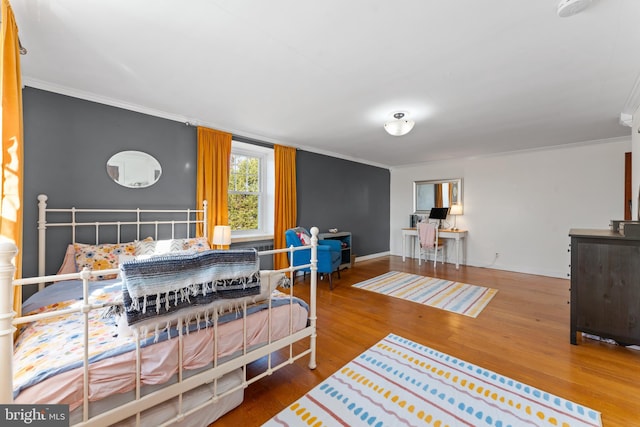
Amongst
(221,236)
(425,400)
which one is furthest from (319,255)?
(425,400)

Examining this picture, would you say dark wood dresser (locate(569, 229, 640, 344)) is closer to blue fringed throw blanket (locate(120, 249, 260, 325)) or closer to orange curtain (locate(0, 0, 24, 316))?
blue fringed throw blanket (locate(120, 249, 260, 325))

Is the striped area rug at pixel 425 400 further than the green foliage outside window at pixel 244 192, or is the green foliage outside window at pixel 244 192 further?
the green foliage outside window at pixel 244 192

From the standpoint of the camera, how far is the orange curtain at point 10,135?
1.33 metres

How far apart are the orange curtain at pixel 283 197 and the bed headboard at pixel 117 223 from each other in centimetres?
119

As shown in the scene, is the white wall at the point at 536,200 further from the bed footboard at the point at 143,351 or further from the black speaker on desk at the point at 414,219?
the bed footboard at the point at 143,351

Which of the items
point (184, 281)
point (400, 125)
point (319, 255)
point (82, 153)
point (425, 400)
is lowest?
point (425, 400)

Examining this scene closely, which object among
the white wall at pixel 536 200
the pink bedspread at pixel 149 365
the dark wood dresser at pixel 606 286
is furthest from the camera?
Result: the white wall at pixel 536 200

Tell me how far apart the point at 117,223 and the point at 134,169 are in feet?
2.04

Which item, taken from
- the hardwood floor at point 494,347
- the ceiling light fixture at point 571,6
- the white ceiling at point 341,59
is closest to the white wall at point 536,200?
the hardwood floor at point 494,347

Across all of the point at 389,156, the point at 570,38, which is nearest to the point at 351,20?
the point at 570,38

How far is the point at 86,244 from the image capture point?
2623mm

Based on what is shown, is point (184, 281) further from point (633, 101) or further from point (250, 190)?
point (633, 101)

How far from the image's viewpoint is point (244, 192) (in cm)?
415

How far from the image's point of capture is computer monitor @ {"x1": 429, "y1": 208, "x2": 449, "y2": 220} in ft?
18.7
